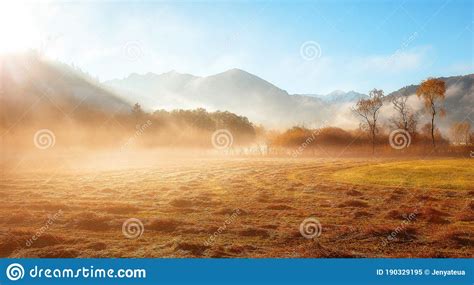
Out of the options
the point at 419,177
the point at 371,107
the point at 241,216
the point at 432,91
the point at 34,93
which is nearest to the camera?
the point at 241,216

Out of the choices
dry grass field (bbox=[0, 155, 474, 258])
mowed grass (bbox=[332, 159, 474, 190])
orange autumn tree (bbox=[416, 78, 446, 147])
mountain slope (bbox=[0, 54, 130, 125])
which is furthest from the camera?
mountain slope (bbox=[0, 54, 130, 125])

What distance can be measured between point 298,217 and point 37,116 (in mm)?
116384

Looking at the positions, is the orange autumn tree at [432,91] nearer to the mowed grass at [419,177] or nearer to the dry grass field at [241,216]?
the mowed grass at [419,177]

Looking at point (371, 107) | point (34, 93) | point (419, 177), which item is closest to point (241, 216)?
point (419, 177)

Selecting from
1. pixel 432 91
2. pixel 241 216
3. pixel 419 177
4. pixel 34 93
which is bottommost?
pixel 241 216

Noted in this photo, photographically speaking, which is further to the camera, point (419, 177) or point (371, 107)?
point (371, 107)

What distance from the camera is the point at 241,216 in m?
25.1

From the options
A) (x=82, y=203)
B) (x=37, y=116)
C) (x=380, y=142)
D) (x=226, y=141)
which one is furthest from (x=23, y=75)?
(x=82, y=203)

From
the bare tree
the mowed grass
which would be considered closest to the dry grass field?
the mowed grass

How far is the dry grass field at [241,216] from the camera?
1864 centimetres

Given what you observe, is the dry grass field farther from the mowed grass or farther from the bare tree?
the bare tree

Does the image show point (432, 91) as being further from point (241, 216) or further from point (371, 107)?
point (241, 216)

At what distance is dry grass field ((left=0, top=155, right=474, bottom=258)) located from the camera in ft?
61.2

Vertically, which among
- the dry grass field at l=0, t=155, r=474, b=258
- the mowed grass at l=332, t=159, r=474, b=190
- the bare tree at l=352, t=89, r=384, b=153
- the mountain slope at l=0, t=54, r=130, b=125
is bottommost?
the dry grass field at l=0, t=155, r=474, b=258
